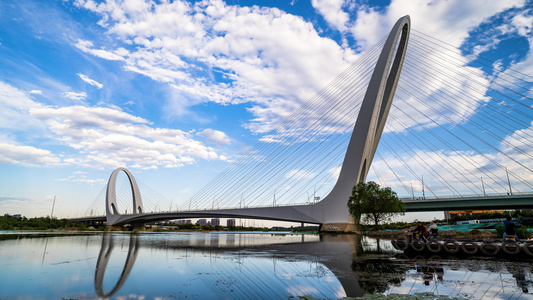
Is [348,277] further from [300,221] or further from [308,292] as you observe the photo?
[300,221]

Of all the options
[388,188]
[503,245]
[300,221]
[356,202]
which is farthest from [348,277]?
[300,221]

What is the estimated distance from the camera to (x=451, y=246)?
12484mm

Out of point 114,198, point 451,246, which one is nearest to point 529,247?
point 451,246

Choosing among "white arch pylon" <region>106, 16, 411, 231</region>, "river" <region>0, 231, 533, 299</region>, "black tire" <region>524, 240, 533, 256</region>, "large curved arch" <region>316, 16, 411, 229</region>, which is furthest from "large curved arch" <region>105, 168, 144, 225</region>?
"black tire" <region>524, 240, 533, 256</region>

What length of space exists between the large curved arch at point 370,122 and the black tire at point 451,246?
909 inches

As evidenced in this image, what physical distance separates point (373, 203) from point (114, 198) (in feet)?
218

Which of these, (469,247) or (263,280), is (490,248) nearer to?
(469,247)

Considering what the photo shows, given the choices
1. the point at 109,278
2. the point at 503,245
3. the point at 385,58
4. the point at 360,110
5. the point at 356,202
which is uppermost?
the point at 385,58

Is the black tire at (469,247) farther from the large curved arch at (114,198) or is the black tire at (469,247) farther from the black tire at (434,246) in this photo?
the large curved arch at (114,198)

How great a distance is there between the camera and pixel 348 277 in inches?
299

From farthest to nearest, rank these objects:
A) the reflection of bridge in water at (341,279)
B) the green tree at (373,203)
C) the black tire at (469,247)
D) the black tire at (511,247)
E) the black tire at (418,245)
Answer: the green tree at (373,203) → the black tire at (418,245) → the black tire at (469,247) → the black tire at (511,247) → the reflection of bridge in water at (341,279)

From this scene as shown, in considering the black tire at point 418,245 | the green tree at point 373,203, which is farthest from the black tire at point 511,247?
the green tree at point 373,203

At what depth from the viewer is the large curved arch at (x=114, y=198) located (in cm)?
7138

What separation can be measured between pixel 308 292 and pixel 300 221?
40691 millimetres
